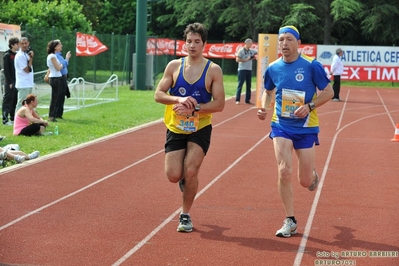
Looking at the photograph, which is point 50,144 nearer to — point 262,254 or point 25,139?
point 25,139

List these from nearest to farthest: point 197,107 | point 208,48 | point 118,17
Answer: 1. point 197,107
2. point 208,48
3. point 118,17

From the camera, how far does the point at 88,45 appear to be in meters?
31.2

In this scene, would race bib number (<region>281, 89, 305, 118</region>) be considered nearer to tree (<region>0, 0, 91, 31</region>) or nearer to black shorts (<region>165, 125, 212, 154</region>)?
black shorts (<region>165, 125, 212, 154</region>)

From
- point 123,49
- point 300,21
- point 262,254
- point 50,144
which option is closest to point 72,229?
point 262,254

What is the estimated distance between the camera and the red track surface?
671 cm

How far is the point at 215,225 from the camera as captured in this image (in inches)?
309

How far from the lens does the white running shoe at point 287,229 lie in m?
7.34

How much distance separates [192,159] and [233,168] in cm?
423

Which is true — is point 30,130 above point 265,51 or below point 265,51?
below

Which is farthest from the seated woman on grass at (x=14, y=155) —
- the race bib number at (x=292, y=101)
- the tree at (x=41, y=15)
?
the tree at (x=41, y=15)

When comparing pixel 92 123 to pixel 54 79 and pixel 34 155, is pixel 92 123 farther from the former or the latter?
pixel 34 155

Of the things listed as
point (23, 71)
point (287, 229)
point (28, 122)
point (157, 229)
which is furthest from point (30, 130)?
point (287, 229)

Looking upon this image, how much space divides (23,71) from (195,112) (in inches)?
375

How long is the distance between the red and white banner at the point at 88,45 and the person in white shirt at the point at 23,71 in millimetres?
13914
